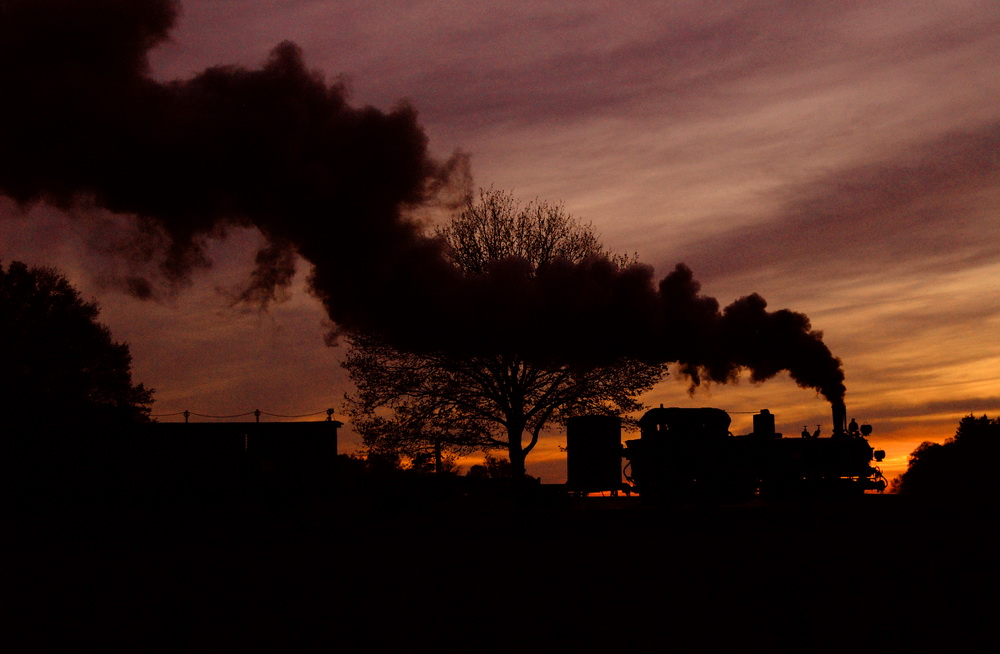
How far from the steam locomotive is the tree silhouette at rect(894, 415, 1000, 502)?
4.58 metres

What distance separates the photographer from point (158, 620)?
493 inches

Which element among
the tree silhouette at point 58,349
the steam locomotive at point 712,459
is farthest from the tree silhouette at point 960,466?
the tree silhouette at point 58,349

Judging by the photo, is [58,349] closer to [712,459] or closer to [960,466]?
[712,459]

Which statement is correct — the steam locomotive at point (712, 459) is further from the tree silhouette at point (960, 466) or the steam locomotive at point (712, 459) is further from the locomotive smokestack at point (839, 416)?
the tree silhouette at point (960, 466)

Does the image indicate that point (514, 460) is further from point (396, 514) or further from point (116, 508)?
point (116, 508)

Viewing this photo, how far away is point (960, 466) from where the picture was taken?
4494 centimetres

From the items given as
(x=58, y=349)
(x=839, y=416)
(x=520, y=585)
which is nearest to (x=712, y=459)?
(x=839, y=416)

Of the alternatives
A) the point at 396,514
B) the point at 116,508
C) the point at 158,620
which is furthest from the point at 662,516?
the point at 116,508

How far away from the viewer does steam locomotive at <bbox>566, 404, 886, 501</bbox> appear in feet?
101

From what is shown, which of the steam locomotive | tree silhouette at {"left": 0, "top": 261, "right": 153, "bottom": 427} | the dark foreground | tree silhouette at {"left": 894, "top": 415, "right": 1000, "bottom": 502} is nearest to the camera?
the dark foreground

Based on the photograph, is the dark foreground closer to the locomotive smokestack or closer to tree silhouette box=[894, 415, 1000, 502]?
the locomotive smokestack

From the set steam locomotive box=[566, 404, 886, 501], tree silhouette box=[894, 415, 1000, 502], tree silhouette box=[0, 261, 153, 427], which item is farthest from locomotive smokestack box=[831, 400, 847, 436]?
tree silhouette box=[0, 261, 153, 427]

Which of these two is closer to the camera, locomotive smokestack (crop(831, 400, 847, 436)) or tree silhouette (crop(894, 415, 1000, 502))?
locomotive smokestack (crop(831, 400, 847, 436))

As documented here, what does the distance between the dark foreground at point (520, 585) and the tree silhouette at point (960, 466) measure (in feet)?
42.4
